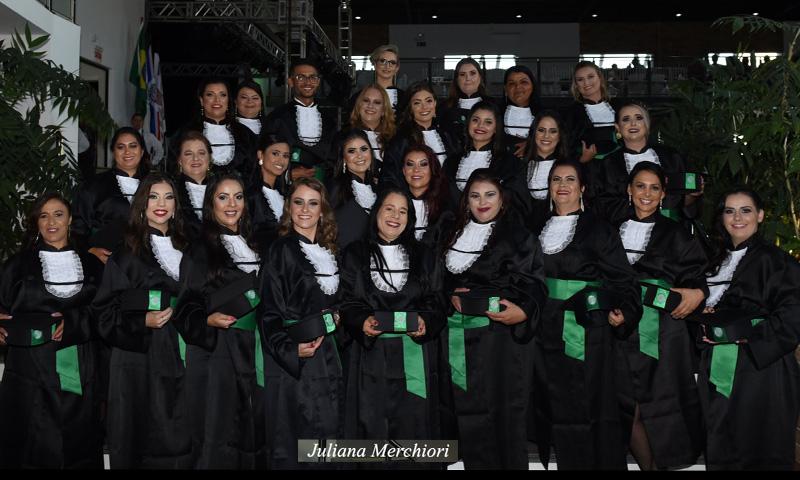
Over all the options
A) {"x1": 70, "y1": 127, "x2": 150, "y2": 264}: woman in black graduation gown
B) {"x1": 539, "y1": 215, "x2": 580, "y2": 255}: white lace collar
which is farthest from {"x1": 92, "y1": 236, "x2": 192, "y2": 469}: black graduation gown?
{"x1": 539, "y1": 215, "x2": 580, "y2": 255}: white lace collar

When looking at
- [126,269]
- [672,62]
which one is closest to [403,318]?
[126,269]

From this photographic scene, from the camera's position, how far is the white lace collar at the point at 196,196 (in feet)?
17.2

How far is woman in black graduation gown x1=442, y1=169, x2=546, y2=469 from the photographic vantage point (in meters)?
4.55

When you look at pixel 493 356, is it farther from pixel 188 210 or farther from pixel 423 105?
pixel 423 105

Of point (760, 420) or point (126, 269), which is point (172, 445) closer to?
point (126, 269)

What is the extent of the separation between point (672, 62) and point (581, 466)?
17997 mm

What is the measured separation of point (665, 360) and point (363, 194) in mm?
2117

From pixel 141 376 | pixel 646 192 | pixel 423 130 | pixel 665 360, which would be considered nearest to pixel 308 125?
pixel 423 130

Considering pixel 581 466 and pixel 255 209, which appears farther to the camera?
pixel 255 209

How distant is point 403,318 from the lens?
4195 mm

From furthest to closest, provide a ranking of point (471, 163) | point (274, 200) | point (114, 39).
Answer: point (114, 39), point (471, 163), point (274, 200)

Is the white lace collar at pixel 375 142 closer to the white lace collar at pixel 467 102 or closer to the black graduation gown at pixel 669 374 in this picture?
the white lace collar at pixel 467 102

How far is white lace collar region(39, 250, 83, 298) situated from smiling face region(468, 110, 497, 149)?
8.57 feet

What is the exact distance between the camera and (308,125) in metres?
6.49
